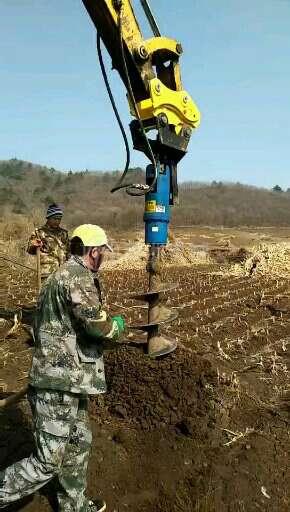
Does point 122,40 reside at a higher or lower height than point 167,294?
higher

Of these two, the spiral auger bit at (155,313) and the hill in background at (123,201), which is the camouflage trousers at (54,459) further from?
the hill in background at (123,201)

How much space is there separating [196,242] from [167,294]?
1409 cm

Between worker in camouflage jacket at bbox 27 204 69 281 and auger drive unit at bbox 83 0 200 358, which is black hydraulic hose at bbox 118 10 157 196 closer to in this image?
auger drive unit at bbox 83 0 200 358

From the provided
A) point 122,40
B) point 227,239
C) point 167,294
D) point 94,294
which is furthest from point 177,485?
point 227,239

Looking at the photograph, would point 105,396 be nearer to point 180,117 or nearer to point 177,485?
point 177,485

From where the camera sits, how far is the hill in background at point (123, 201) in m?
53.1

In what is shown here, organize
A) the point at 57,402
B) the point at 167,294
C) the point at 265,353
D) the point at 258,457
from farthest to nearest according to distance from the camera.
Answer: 1. the point at 167,294
2. the point at 265,353
3. the point at 258,457
4. the point at 57,402

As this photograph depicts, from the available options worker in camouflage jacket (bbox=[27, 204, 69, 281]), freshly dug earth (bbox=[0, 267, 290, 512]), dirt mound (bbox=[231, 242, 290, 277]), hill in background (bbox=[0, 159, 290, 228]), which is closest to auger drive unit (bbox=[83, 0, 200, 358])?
freshly dug earth (bbox=[0, 267, 290, 512])

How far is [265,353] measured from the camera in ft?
22.0

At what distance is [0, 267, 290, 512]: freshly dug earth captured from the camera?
3.62 metres

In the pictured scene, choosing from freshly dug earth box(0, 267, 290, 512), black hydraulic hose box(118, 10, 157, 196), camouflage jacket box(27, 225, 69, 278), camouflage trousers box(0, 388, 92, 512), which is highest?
black hydraulic hose box(118, 10, 157, 196)

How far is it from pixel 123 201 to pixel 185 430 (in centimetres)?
6079

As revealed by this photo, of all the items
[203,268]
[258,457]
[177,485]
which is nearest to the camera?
[177,485]

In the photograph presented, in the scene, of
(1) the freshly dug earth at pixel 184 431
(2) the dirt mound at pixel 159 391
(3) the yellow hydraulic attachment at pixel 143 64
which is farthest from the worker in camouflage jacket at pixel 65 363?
(3) the yellow hydraulic attachment at pixel 143 64
